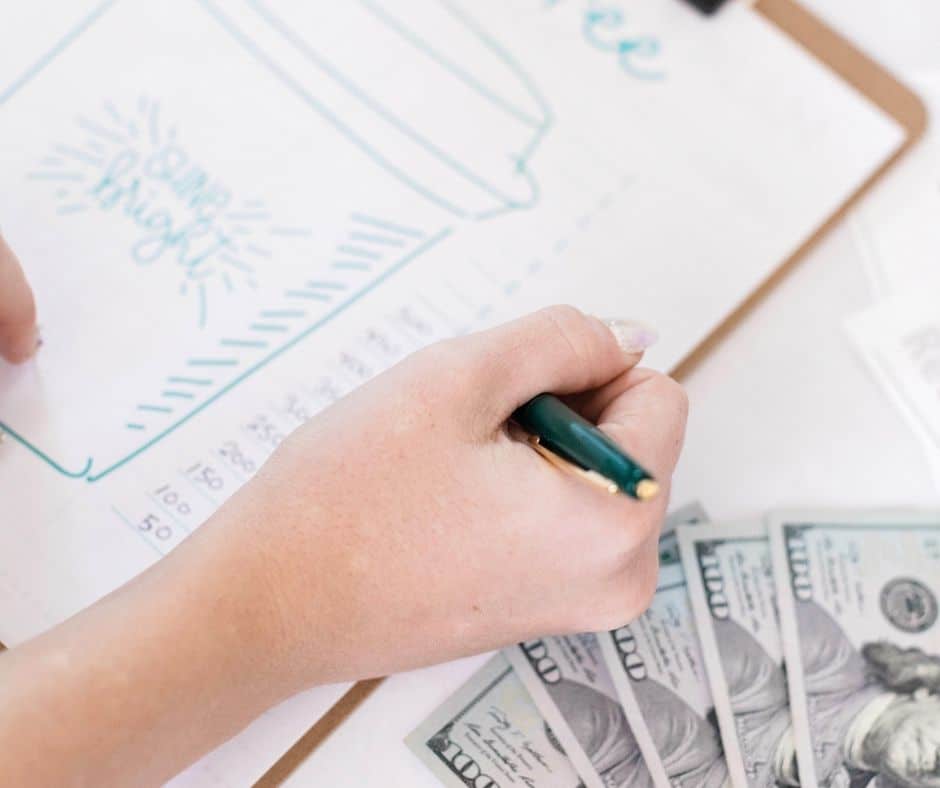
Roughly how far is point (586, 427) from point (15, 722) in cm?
27

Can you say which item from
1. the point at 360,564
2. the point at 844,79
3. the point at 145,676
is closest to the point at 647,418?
the point at 360,564

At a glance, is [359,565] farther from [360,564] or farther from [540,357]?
[540,357]

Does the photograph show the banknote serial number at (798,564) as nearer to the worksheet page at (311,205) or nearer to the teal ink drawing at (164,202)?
the worksheet page at (311,205)

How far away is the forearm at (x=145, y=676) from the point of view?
417 mm

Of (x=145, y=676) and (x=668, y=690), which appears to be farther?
(x=668, y=690)

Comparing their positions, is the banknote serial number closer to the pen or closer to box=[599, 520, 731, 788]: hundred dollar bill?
box=[599, 520, 731, 788]: hundred dollar bill

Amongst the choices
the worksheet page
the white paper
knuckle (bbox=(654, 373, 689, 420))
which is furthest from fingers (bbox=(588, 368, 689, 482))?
the white paper

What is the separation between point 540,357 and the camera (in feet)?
1.60

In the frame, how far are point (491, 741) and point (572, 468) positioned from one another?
0.17 m

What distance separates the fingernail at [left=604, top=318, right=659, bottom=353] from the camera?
1.77ft

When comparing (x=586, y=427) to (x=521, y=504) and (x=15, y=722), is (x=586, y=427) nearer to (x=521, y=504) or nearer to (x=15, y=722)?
(x=521, y=504)

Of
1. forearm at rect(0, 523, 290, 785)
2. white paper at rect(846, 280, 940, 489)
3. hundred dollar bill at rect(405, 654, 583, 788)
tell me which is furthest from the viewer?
white paper at rect(846, 280, 940, 489)

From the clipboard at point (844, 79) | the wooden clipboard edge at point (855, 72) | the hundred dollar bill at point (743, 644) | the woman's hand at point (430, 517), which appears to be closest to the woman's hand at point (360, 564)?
the woman's hand at point (430, 517)

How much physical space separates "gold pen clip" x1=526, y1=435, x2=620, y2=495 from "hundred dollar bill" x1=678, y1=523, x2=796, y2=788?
15 centimetres
